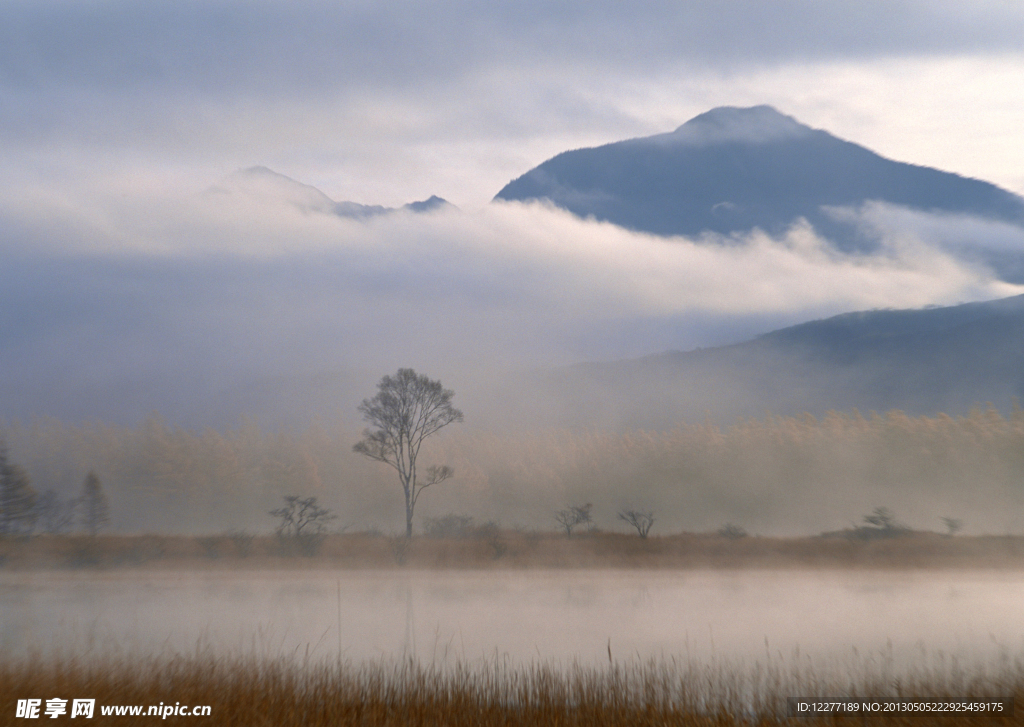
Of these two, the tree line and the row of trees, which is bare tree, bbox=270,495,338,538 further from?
the row of trees

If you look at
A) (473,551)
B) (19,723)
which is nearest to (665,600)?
(473,551)

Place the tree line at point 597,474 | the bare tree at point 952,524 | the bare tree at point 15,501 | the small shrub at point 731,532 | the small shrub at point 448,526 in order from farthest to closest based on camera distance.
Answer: the tree line at point 597,474
the bare tree at point 952,524
the small shrub at point 731,532
the small shrub at point 448,526
the bare tree at point 15,501

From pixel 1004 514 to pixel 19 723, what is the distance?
69.9 m

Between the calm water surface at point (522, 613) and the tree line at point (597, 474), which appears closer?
the calm water surface at point (522, 613)

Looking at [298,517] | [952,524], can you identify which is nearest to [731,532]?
[952,524]

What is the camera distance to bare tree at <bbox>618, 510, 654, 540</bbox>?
47688 millimetres

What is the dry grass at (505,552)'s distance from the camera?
44969 millimetres

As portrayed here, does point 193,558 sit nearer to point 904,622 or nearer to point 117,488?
point 117,488

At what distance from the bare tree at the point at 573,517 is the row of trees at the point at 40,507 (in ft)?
Result: 109

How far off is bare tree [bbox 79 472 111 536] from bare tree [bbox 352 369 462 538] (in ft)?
59.6

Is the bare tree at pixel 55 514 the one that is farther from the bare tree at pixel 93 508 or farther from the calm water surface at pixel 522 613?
the calm water surface at pixel 522 613

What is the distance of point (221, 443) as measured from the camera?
221ft

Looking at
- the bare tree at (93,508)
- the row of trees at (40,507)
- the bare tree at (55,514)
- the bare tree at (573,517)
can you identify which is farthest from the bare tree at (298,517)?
the bare tree at (573,517)

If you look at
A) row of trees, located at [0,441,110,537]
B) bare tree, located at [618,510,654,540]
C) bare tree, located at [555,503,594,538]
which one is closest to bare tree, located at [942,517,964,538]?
bare tree, located at [618,510,654,540]
